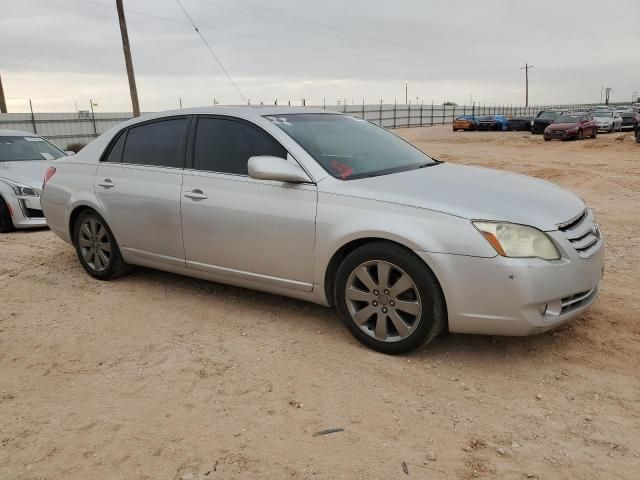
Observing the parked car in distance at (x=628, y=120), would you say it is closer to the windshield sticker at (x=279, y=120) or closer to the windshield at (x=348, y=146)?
the windshield at (x=348, y=146)

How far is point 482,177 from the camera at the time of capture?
4008 millimetres

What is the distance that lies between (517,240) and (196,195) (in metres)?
2.36

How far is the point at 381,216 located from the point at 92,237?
3.08 m

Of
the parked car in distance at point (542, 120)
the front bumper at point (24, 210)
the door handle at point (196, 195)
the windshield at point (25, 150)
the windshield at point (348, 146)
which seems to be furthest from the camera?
the parked car in distance at point (542, 120)

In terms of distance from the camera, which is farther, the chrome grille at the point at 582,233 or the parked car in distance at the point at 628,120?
the parked car in distance at the point at 628,120

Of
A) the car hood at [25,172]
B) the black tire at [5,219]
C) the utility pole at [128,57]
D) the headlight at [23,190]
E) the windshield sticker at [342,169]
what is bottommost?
the black tire at [5,219]

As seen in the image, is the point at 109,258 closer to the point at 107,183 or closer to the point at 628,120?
the point at 107,183

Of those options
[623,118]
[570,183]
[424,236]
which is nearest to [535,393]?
[424,236]

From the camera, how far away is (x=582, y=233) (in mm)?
3414

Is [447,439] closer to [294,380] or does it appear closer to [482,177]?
[294,380]

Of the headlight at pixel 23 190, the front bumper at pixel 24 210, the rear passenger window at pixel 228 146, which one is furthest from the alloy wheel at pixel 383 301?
the headlight at pixel 23 190

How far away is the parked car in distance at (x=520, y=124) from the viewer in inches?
1467

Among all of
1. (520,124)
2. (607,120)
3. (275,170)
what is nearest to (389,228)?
(275,170)

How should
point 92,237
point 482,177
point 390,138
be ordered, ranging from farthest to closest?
1. point 92,237
2. point 390,138
3. point 482,177
